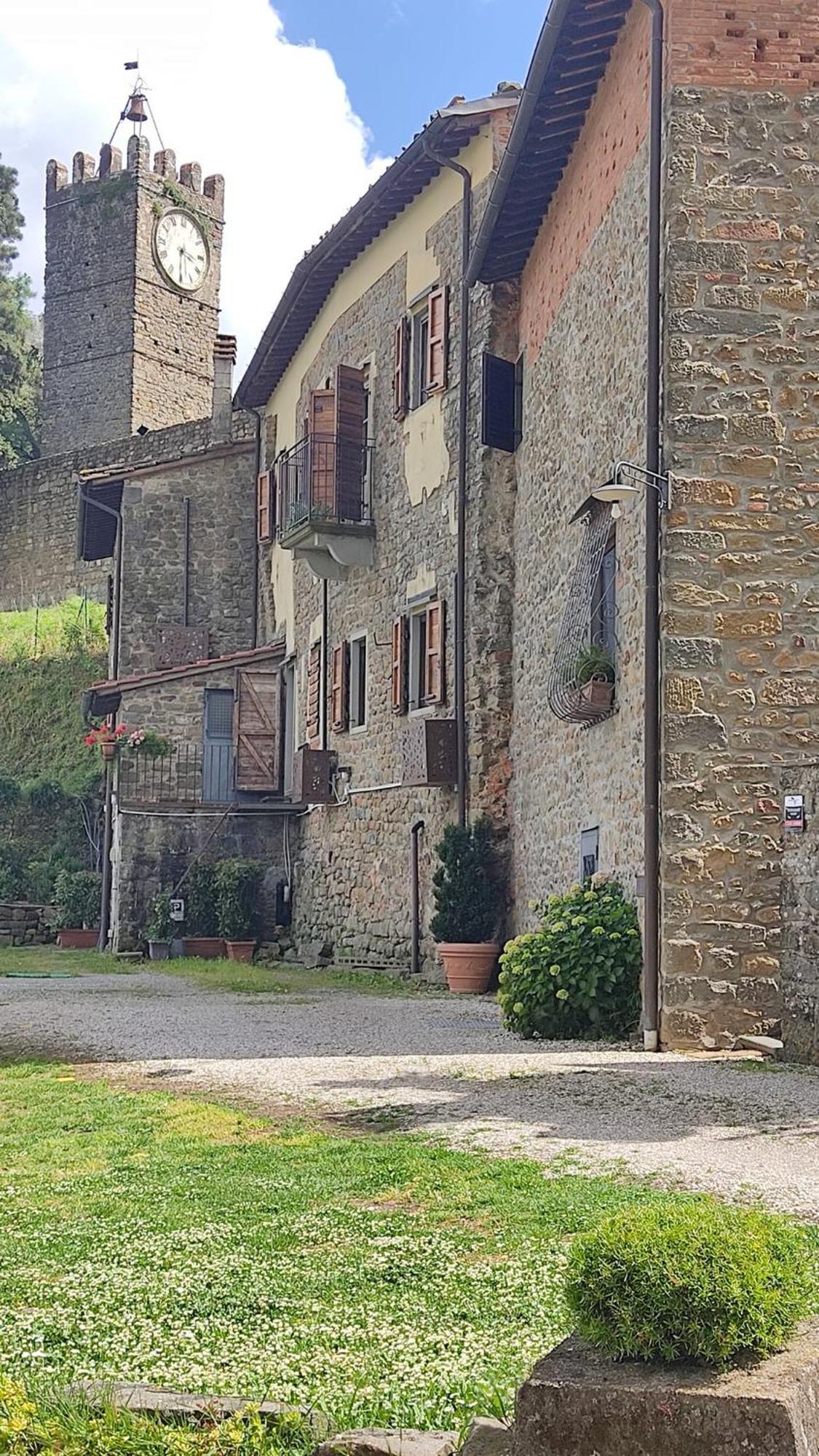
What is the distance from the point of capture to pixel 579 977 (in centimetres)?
1029

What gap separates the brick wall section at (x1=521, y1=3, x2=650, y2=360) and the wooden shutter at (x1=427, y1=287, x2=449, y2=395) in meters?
1.38

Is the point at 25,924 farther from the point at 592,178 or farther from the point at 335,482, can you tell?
the point at 592,178

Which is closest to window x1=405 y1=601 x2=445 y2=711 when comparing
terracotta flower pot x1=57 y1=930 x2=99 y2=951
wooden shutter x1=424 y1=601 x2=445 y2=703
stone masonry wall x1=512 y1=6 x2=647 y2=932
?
wooden shutter x1=424 y1=601 x2=445 y2=703

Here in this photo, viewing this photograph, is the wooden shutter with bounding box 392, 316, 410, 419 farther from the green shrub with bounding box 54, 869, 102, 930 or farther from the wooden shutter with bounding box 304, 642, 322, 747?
the green shrub with bounding box 54, 869, 102, 930

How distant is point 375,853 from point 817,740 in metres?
8.71

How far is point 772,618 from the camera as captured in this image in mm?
10000

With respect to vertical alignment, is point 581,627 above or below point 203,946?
above

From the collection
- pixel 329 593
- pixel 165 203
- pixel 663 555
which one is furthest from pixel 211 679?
pixel 165 203

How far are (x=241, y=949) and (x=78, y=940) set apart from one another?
14.1 ft

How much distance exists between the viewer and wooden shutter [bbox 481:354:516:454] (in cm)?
1533

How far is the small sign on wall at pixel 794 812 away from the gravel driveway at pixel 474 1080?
4.42 ft

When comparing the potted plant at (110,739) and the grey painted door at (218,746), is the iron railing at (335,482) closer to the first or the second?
the grey painted door at (218,746)

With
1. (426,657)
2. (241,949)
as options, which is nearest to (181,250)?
(241,949)

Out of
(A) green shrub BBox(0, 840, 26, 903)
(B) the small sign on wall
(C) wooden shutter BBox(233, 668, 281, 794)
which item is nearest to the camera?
(B) the small sign on wall
